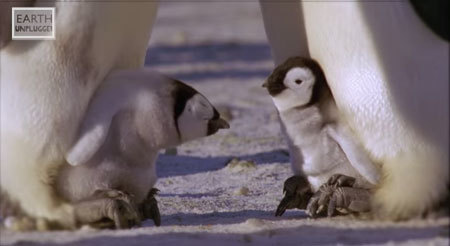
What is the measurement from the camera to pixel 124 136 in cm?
205

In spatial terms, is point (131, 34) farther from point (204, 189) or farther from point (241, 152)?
point (241, 152)

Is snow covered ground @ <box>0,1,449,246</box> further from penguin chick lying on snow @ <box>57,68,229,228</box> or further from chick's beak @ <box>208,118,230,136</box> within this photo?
chick's beak @ <box>208,118,230,136</box>

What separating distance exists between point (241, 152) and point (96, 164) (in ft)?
4.40

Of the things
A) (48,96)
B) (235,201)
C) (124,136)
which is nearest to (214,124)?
(124,136)

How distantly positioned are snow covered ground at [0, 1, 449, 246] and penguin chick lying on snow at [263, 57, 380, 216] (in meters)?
0.05

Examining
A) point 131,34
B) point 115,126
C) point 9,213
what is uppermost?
point 131,34

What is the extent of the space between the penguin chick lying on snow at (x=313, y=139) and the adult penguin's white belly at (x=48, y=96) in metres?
0.32

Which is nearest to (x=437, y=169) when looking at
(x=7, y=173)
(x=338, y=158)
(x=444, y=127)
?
(x=444, y=127)

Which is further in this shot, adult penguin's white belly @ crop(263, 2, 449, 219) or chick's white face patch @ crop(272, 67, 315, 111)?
chick's white face patch @ crop(272, 67, 315, 111)

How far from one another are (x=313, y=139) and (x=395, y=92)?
0.22 meters

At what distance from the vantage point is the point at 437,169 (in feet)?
6.44

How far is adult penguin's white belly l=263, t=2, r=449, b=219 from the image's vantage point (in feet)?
6.38

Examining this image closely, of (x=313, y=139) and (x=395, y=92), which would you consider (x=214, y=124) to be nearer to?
(x=313, y=139)

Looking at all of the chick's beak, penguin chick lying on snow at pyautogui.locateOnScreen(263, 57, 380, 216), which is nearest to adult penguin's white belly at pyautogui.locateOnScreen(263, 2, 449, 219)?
penguin chick lying on snow at pyautogui.locateOnScreen(263, 57, 380, 216)
